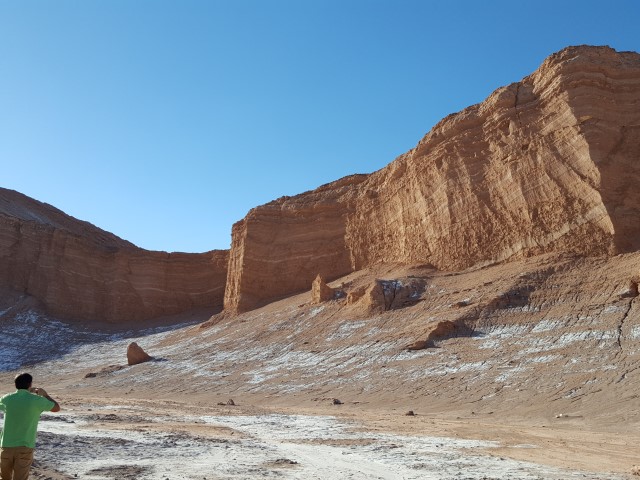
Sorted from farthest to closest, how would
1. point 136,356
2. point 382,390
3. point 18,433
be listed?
point 136,356, point 382,390, point 18,433

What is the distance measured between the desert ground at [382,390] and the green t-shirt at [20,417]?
236 centimetres

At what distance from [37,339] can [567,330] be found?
1762 inches

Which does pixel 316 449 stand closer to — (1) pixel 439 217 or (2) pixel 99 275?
(1) pixel 439 217

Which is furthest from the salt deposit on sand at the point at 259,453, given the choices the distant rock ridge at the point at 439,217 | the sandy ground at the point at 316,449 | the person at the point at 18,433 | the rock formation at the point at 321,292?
the rock formation at the point at 321,292

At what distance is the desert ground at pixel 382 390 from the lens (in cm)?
904

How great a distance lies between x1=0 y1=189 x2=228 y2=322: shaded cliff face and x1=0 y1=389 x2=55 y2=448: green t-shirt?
54.3 meters

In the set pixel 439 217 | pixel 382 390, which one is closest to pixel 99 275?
pixel 439 217

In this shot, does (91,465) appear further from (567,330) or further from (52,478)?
(567,330)

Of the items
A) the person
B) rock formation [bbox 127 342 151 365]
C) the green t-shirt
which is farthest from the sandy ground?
rock formation [bbox 127 342 151 365]

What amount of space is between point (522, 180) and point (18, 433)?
31.3 metres

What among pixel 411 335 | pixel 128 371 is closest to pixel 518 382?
pixel 411 335

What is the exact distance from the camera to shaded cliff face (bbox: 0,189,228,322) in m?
57.7

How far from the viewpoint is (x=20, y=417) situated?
214 inches

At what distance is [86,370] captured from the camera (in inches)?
1572
